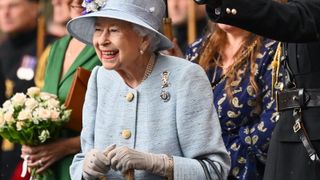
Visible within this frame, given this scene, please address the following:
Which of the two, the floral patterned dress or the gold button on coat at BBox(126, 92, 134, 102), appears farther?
the floral patterned dress

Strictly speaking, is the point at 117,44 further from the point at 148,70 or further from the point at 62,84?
the point at 62,84

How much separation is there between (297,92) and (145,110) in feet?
2.35

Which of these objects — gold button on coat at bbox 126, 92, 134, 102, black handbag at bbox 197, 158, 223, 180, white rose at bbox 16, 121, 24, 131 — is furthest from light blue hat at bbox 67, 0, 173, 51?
white rose at bbox 16, 121, 24, 131

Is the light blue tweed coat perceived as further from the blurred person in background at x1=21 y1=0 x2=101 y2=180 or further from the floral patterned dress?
the blurred person in background at x1=21 y1=0 x2=101 y2=180

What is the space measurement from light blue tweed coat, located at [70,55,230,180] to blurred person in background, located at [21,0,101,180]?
88 cm

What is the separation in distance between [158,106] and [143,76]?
19cm

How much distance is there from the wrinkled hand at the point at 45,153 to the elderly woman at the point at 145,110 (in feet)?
2.74

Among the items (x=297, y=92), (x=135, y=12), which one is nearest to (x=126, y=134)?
(x=135, y=12)

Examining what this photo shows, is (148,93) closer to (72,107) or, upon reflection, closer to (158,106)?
(158,106)

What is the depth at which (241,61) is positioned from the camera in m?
5.56

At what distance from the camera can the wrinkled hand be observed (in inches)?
222

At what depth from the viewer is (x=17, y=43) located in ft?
31.1

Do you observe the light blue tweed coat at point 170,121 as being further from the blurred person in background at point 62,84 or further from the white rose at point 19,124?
the blurred person in background at point 62,84

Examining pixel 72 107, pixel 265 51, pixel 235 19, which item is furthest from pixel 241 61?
pixel 235 19
